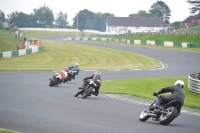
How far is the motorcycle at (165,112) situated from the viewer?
1269 centimetres

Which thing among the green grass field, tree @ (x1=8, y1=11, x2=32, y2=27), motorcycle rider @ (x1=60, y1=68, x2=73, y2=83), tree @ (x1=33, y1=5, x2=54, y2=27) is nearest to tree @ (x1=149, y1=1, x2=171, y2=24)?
tree @ (x1=33, y1=5, x2=54, y2=27)

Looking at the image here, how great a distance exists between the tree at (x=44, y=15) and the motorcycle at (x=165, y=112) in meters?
169

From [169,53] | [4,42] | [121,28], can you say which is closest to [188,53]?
[169,53]

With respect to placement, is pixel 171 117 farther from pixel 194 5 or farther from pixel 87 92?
pixel 194 5

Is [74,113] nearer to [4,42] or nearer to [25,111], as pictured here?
[25,111]

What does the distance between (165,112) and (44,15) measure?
179m

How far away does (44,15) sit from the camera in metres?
188

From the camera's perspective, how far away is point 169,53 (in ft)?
205

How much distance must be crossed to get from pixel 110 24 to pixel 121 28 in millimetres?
4531

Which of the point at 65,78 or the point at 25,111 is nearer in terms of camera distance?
the point at 25,111

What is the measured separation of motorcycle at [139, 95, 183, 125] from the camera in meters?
12.7

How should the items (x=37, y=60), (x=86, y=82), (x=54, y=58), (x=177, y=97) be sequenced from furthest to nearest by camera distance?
(x=54, y=58) → (x=37, y=60) → (x=86, y=82) → (x=177, y=97)

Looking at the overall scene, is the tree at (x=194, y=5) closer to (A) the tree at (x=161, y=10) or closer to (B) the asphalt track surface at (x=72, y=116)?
(A) the tree at (x=161, y=10)

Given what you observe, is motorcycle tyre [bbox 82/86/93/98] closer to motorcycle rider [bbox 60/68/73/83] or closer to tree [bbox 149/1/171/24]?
motorcycle rider [bbox 60/68/73/83]
